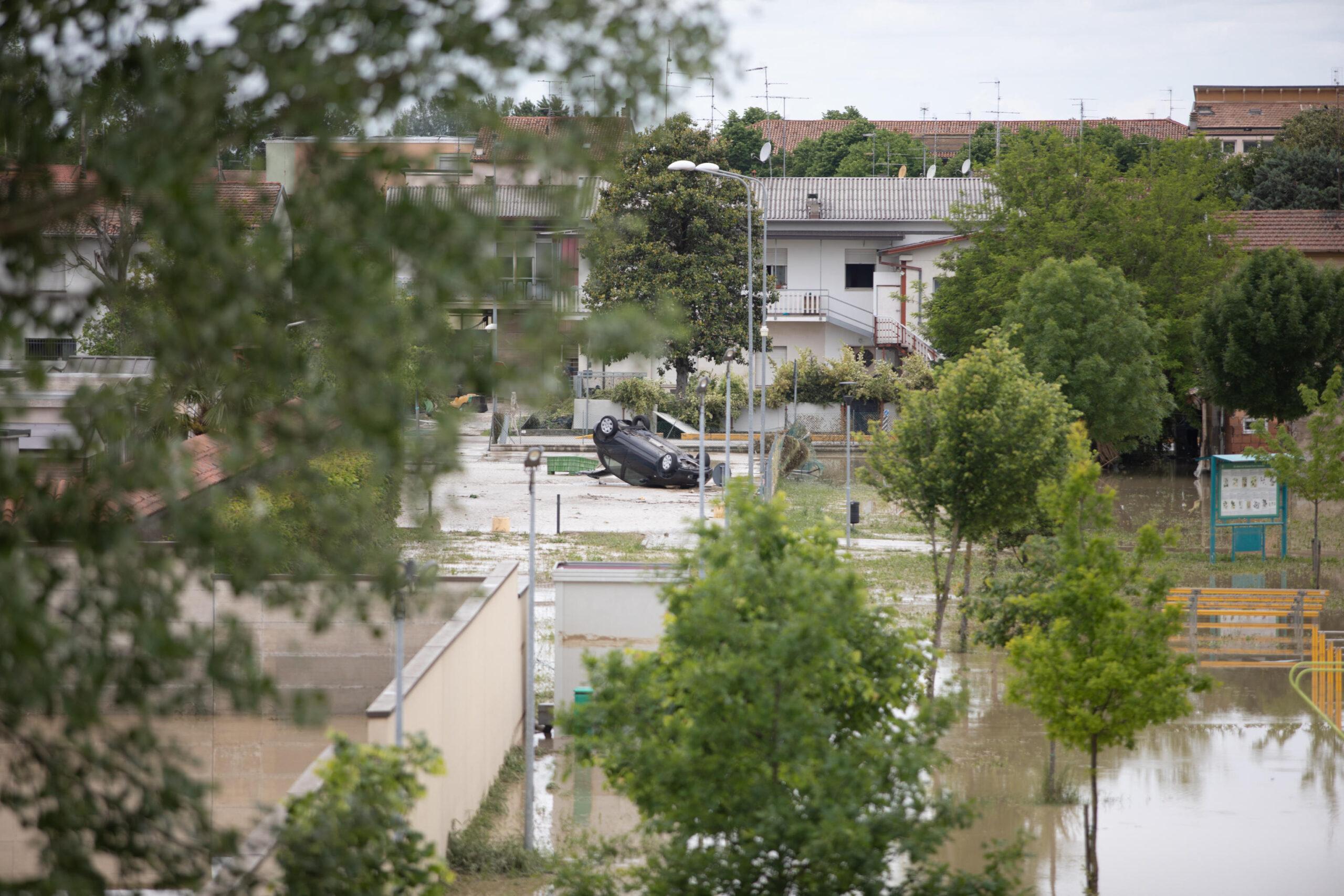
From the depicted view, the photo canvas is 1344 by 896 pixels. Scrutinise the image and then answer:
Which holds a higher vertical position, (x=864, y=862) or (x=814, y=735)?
(x=814, y=735)

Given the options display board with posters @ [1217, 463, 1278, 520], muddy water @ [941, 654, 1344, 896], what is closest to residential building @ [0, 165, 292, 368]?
muddy water @ [941, 654, 1344, 896]

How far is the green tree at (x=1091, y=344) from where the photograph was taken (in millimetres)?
29797

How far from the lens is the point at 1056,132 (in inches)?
1556

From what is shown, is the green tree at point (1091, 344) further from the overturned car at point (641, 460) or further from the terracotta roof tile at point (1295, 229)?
the terracotta roof tile at point (1295, 229)

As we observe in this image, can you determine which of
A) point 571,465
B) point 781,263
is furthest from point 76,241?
point 781,263

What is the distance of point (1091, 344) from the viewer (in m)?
30.4

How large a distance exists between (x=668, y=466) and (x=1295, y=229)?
1049 inches

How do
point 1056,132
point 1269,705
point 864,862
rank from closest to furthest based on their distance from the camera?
point 864,862, point 1269,705, point 1056,132

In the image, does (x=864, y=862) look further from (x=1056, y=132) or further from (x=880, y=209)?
(x=880, y=209)

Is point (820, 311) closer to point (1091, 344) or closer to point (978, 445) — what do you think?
point (1091, 344)

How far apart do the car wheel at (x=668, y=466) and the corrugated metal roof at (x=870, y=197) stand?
69.2 feet

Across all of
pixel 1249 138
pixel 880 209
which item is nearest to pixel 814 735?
pixel 880 209

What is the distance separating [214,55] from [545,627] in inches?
661

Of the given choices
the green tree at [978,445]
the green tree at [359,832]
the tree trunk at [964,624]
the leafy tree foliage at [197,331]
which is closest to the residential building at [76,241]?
the leafy tree foliage at [197,331]
